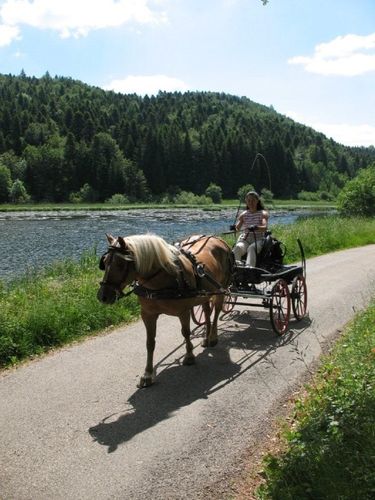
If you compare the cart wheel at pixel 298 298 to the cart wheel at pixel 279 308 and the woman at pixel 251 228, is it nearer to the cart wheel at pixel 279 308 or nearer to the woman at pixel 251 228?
the cart wheel at pixel 279 308

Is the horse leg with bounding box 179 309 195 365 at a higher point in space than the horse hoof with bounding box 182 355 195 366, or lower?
higher

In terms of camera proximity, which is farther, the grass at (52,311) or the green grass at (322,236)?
the green grass at (322,236)

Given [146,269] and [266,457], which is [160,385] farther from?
[266,457]

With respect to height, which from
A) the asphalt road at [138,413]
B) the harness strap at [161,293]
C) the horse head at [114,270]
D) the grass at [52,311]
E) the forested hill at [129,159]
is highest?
the forested hill at [129,159]

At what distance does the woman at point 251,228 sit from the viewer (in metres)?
9.23

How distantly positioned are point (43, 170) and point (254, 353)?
109570 millimetres

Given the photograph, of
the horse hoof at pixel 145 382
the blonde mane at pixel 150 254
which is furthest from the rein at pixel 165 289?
the horse hoof at pixel 145 382

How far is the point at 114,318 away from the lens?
9602 mm

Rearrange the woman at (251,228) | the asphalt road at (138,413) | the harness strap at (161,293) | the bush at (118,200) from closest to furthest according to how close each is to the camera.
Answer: the asphalt road at (138,413) < the harness strap at (161,293) < the woman at (251,228) < the bush at (118,200)

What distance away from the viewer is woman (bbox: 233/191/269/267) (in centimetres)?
923

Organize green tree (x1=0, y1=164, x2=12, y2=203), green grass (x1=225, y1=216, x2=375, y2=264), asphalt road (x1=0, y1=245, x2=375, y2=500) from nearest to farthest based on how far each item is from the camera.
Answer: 1. asphalt road (x1=0, y1=245, x2=375, y2=500)
2. green grass (x1=225, y1=216, x2=375, y2=264)
3. green tree (x1=0, y1=164, x2=12, y2=203)

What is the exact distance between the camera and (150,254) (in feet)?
20.0

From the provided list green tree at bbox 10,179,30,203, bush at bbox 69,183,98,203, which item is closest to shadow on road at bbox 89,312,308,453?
green tree at bbox 10,179,30,203

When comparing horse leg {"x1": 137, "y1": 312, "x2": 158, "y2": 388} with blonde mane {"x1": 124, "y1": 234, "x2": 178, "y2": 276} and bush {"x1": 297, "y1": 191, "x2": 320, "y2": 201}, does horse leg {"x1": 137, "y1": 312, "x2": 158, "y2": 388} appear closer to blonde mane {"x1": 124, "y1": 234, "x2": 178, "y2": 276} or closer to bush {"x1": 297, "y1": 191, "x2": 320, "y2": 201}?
blonde mane {"x1": 124, "y1": 234, "x2": 178, "y2": 276}
